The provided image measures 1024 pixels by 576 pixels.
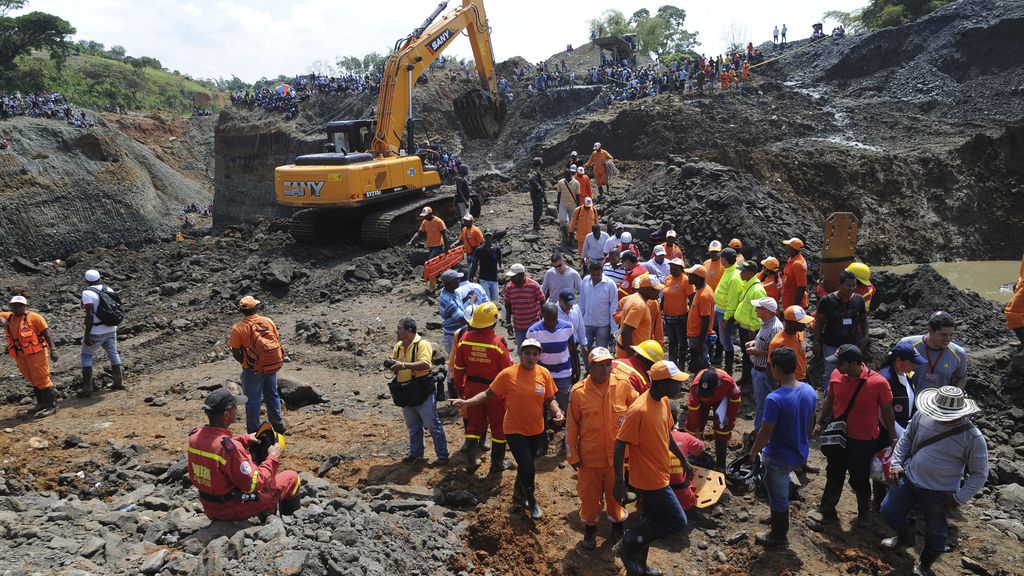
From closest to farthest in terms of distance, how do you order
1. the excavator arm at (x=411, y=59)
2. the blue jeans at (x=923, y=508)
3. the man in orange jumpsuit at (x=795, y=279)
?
the blue jeans at (x=923, y=508) < the man in orange jumpsuit at (x=795, y=279) < the excavator arm at (x=411, y=59)

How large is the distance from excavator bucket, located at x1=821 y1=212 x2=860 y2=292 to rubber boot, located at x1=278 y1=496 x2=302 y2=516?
6.93 metres

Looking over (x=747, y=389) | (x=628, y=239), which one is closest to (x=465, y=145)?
(x=628, y=239)

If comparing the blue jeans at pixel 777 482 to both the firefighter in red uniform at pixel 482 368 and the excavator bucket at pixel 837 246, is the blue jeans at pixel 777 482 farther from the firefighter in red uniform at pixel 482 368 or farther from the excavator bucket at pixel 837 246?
the excavator bucket at pixel 837 246

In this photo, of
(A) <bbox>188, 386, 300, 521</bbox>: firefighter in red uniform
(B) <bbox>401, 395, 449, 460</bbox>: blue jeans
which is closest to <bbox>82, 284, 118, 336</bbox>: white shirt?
(B) <bbox>401, 395, 449, 460</bbox>: blue jeans

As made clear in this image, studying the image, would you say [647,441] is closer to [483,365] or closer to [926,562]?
[483,365]

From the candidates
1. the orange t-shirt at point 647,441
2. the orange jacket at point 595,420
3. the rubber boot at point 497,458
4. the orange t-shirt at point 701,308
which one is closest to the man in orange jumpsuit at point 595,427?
the orange jacket at point 595,420

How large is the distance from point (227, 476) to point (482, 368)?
223cm

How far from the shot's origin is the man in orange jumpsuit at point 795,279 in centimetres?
841

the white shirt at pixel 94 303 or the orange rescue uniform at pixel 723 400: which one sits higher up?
the white shirt at pixel 94 303

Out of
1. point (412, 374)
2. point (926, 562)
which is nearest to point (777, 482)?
point (926, 562)

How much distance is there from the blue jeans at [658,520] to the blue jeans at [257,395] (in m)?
4.57

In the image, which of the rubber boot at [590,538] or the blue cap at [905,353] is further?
the blue cap at [905,353]

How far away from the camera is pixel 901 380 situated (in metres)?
5.61

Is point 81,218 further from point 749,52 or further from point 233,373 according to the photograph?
point 749,52
